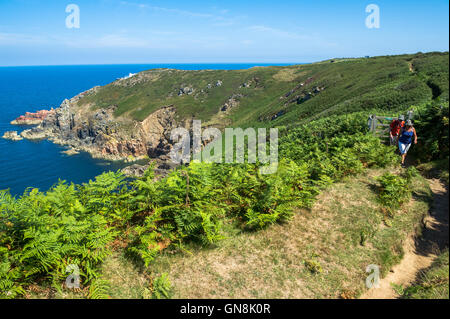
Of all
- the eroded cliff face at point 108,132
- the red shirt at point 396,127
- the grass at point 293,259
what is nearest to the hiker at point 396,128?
the red shirt at point 396,127

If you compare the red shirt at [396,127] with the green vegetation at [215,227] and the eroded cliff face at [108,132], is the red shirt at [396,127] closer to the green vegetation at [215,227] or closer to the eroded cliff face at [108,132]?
the green vegetation at [215,227]

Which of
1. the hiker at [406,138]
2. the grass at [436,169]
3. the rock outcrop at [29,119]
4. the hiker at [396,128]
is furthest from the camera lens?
the rock outcrop at [29,119]

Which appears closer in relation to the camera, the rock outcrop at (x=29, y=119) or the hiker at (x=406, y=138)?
the hiker at (x=406, y=138)

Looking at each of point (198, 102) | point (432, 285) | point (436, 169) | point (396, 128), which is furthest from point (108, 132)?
point (432, 285)

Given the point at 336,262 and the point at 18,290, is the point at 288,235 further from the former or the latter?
the point at 18,290

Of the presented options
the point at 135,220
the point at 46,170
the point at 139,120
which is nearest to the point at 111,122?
the point at 139,120

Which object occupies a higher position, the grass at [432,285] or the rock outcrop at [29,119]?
the rock outcrop at [29,119]
